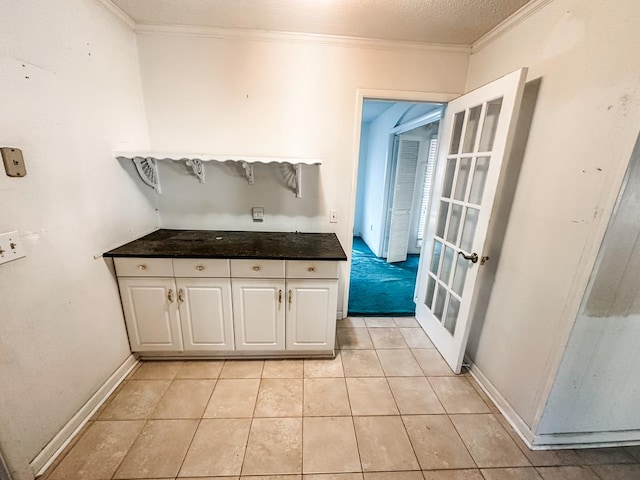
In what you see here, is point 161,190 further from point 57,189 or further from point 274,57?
point 274,57

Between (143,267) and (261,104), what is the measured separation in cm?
152

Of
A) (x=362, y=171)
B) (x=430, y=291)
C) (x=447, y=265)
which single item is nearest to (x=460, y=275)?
(x=447, y=265)

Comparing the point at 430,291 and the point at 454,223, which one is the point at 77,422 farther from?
the point at 454,223

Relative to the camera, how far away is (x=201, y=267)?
177cm

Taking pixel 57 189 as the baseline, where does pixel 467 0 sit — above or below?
above

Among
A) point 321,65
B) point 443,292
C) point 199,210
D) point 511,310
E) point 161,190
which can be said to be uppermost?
point 321,65

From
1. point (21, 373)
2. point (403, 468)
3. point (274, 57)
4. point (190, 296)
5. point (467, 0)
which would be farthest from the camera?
point (274, 57)

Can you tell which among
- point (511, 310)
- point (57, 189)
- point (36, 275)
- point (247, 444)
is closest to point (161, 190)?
point (57, 189)

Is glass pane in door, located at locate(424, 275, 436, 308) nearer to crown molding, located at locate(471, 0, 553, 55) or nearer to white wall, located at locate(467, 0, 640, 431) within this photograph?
white wall, located at locate(467, 0, 640, 431)

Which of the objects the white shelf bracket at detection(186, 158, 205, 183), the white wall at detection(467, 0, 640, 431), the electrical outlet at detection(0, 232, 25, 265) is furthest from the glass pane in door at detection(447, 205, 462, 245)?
the electrical outlet at detection(0, 232, 25, 265)

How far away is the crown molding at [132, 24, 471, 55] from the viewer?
6.25 ft

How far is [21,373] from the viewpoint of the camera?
1.14 m

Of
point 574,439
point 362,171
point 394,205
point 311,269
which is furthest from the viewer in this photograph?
point 362,171

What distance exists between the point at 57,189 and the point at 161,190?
0.89 meters
